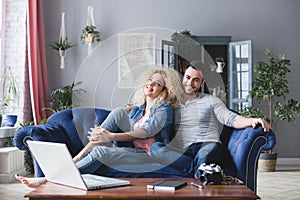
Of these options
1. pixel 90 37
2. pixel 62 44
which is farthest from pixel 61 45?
pixel 90 37

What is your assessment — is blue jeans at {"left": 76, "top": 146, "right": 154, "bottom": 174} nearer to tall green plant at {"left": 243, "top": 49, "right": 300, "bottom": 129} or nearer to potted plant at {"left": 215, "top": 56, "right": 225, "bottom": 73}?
tall green plant at {"left": 243, "top": 49, "right": 300, "bottom": 129}

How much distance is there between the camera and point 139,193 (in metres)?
2.21

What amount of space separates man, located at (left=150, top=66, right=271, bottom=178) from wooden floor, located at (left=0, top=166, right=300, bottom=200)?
1192 mm

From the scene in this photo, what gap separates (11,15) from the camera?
593 centimetres

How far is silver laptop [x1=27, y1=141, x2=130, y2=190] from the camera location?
7.54ft

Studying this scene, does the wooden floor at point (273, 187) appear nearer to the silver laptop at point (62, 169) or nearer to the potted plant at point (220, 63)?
the potted plant at point (220, 63)

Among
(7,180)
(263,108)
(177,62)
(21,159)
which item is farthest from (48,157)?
(263,108)

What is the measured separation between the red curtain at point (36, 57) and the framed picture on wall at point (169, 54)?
5.10ft

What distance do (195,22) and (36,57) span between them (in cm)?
218

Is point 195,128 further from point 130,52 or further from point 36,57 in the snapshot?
point 130,52

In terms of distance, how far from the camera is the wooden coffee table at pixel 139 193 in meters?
2.14

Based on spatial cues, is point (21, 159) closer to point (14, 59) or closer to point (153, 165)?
point (14, 59)

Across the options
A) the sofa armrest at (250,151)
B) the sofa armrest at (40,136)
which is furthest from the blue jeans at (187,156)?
the sofa armrest at (40,136)

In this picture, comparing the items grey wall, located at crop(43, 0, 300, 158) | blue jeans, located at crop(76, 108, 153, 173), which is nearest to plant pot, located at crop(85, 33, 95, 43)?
grey wall, located at crop(43, 0, 300, 158)
